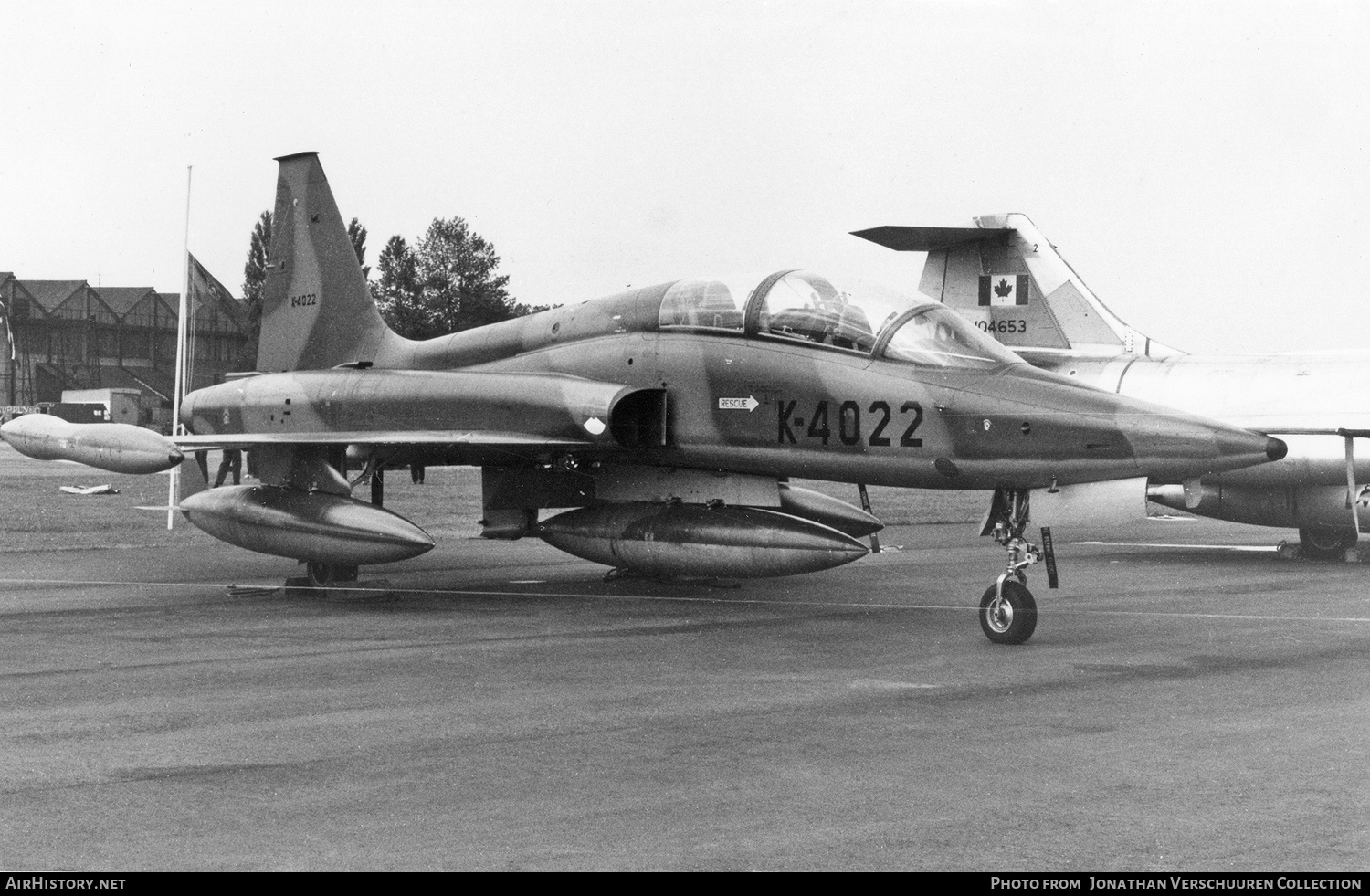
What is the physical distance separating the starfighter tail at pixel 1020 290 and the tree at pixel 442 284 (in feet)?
210

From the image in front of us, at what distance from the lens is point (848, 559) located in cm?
1055

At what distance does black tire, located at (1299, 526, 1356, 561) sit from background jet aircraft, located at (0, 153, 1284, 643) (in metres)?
7.08

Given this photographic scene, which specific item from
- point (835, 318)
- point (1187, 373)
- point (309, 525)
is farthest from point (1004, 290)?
point (309, 525)

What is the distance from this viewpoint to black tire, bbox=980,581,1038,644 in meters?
9.38

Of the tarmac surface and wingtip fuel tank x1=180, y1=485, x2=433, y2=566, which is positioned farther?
wingtip fuel tank x1=180, y1=485, x2=433, y2=566

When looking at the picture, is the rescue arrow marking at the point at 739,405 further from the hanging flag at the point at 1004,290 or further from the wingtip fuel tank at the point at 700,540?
the hanging flag at the point at 1004,290

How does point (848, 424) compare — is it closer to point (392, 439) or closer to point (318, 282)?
point (392, 439)

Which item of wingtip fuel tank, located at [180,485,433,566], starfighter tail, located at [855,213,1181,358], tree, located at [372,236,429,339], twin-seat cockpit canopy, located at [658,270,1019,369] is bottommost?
wingtip fuel tank, located at [180,485,433,566]

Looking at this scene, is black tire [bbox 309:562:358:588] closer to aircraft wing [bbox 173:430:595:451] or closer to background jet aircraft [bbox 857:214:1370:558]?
aircraft wing [bbox 173:430:595:451]

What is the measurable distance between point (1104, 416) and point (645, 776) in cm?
486

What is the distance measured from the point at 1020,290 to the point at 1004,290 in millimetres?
228

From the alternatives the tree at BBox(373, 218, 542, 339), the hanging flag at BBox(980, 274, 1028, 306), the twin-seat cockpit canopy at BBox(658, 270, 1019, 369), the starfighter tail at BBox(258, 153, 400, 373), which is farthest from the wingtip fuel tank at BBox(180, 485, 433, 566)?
the tree at BBox(373, 218, 542, 339)

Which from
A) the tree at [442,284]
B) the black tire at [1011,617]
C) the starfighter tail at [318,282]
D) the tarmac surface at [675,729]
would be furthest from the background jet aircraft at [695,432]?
the tree at [442,284]

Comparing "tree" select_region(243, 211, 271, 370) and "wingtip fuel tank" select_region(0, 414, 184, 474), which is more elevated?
"tree" select_region(243, 211, 271, 370)
